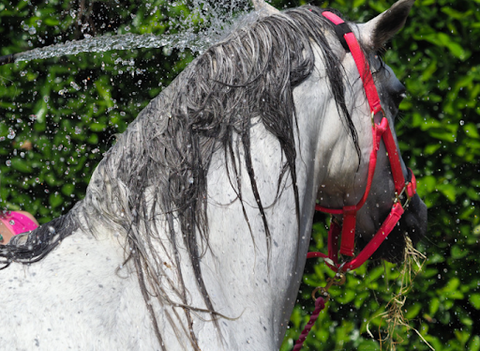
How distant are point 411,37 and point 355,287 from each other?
136cm

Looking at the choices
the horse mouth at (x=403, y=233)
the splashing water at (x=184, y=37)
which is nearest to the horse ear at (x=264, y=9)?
the splashing water at (x=184, y=37)

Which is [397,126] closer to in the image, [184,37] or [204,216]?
[184,37]

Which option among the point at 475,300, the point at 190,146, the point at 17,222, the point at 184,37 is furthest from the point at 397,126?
the point at 17,222

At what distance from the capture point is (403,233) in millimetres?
1654

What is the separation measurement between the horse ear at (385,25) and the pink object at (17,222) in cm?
150

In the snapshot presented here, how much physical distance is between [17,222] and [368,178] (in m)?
1.45

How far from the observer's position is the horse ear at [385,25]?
1.23 m

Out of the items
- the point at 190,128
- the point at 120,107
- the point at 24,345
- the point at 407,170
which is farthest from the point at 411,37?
the point at 24,345

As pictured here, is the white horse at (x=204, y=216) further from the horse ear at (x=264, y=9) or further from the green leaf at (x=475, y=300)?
the green leaf at (x=475, y=300)

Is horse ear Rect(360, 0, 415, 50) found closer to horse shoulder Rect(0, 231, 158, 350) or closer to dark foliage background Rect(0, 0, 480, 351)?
horse shoulder Rect(0, 231, 158, 350)

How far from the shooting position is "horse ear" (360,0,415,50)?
1227mm

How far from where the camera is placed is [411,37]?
247 cm

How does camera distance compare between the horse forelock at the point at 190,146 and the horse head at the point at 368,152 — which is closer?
the horse forelock at the point at 190,146

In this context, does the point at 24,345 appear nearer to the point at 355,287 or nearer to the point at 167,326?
the point at 167,326
